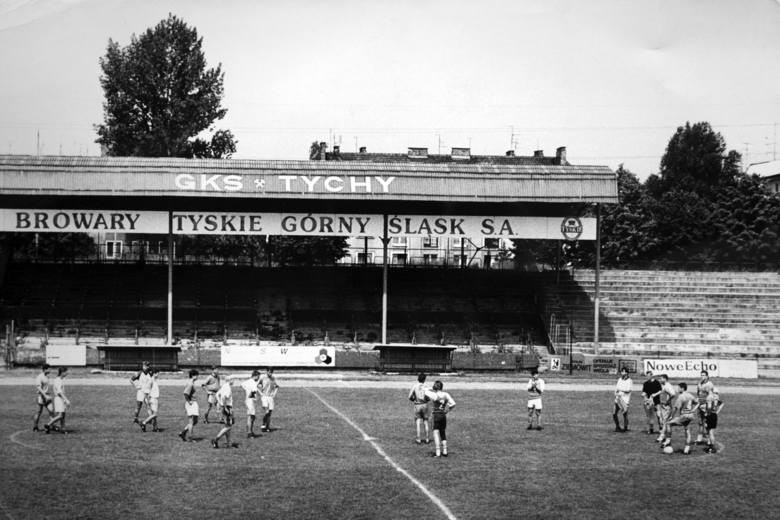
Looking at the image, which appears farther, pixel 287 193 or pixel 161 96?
pixel 161 96

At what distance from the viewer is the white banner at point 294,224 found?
54.4 m

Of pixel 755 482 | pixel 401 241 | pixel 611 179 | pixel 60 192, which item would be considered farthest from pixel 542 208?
pixel 401 241

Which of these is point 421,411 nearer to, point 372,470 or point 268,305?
point 372,470

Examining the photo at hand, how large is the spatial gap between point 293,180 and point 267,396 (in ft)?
91.7

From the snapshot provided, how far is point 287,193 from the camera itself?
182 feet

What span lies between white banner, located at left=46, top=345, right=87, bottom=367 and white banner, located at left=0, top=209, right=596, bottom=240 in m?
8.21

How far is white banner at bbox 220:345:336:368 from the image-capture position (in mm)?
49781

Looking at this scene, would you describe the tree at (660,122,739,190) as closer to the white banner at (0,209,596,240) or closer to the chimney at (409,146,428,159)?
the chimney at (409,146,428,159)

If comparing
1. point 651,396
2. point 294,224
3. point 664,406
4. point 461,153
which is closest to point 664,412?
point 664,406

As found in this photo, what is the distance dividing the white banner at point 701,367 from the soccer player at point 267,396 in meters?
28.2

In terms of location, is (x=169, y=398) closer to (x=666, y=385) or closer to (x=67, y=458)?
(x=67, y=458)

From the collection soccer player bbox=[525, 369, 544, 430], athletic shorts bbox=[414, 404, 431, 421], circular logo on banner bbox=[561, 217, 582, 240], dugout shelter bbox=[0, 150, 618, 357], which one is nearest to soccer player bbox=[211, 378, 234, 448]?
athletic shorts bbox=[414, 404, 431, 421]

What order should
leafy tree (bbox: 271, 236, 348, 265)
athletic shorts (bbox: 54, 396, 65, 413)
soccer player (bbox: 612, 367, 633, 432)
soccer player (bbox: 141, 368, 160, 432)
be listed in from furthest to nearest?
1. leafy tree (bbox: 271, 236, 348, 265)
2. soccer player (bbox: 612, 367, 633, 432)
3. soccer player (bbox: 141, 368, 160, 432)
4. athletic shorts (bbox: 54, 396, 65, 413)

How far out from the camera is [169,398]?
123 ft
